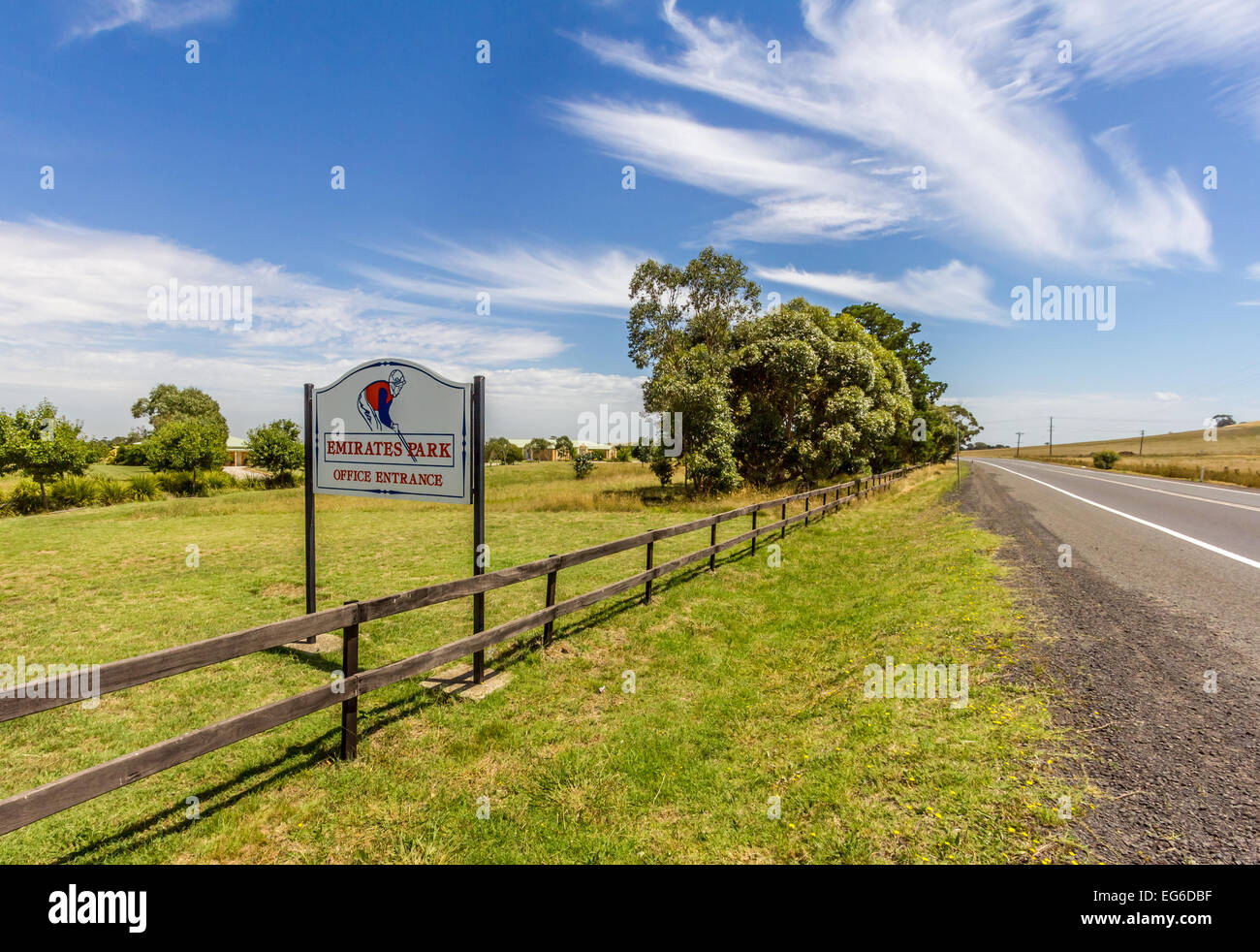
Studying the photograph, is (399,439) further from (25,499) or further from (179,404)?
(179,404)

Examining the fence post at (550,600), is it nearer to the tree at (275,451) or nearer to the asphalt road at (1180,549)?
A: the asphalt road at (1180,549)

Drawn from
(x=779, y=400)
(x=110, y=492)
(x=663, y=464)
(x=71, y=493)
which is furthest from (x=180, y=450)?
(x=779, y=400)

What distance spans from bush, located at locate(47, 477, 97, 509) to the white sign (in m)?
33.1

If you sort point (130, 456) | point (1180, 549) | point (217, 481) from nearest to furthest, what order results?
point (1180, 549), point (217, 481), point (130, 456)

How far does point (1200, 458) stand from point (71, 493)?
106708 millimetres

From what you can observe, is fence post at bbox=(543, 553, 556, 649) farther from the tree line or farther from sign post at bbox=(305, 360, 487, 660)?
the tree line

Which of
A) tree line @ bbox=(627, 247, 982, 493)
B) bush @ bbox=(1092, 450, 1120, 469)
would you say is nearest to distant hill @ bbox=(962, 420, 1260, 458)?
bush @ bbox=(1092, 450, 1120, 469)

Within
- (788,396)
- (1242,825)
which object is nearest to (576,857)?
(1242,825)

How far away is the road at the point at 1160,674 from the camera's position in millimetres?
2750

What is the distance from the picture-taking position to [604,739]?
4574 mm

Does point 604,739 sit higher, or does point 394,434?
point 394,434

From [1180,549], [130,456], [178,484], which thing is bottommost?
[178,484]

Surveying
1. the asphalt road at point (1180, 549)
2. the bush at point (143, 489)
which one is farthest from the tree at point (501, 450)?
the asphalt road at point (1180, 549)

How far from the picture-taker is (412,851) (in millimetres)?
3229
